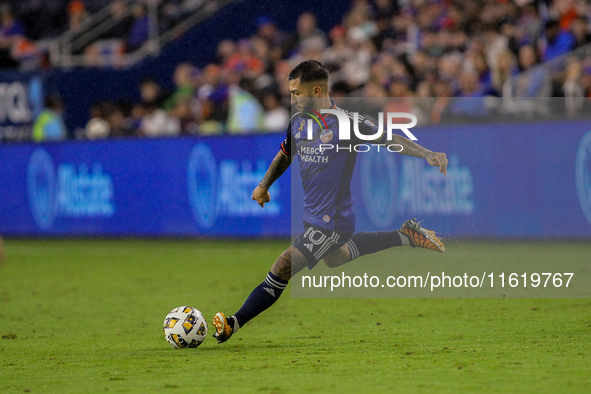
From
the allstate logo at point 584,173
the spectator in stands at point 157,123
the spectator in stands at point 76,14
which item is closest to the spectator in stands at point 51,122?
the spectator in stands at point 157,123

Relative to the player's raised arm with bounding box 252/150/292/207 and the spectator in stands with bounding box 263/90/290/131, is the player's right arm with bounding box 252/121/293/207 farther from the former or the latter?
the spectator in stands with bounding box 263/90/290/131

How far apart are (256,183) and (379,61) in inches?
130

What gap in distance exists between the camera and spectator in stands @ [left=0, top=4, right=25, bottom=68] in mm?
22047

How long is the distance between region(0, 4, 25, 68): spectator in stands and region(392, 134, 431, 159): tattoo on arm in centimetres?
1759

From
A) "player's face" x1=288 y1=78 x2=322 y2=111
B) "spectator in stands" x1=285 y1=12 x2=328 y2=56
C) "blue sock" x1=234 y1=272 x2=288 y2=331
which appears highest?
"spectator in stands" x1=285 y1=12 x2=328 y2=56

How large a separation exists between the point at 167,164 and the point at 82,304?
7386mm

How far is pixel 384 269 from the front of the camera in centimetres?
945

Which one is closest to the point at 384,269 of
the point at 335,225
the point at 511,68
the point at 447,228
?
the point at 447,228

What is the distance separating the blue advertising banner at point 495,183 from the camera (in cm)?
1271

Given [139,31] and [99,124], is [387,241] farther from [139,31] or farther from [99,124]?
[139,31]

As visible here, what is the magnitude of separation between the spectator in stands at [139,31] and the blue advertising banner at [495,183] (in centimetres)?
1032

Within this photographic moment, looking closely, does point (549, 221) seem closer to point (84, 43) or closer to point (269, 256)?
point (269, 256)

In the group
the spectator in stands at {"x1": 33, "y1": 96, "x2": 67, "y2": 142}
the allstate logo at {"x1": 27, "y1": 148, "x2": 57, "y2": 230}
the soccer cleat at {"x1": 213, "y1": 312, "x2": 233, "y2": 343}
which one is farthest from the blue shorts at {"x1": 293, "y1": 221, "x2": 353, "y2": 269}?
the spectator in stands at {"x1": 33, "y1": 96, "x2": 67, "y2": 142}

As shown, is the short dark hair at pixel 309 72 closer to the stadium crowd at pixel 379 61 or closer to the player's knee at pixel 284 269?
the player's knee at pixel 284 269
